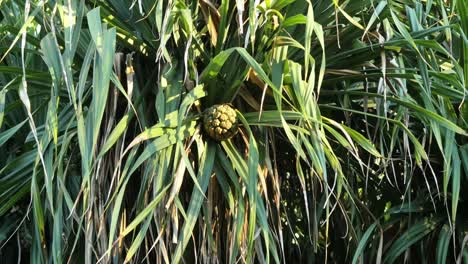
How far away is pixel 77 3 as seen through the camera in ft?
5.06

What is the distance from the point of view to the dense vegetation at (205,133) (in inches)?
58.6

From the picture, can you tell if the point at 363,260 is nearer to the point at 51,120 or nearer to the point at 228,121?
the point at 228,121

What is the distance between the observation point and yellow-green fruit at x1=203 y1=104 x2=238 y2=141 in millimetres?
1578

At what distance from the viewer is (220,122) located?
1574 mm

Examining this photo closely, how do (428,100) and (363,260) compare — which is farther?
(363,260)

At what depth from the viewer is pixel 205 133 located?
164 cm

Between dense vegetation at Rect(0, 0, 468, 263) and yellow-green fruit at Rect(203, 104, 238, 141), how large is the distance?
0.03m

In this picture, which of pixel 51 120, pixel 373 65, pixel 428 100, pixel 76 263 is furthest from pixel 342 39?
pixel 76 263

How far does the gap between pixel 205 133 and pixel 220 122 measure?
0.08m

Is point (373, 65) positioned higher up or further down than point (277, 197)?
higher up

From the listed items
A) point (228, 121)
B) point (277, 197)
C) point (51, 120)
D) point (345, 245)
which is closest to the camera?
point (51, 120)

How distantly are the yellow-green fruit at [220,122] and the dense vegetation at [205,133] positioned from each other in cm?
3

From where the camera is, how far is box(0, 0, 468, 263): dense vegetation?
4.88 feet

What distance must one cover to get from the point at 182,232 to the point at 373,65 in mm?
652
